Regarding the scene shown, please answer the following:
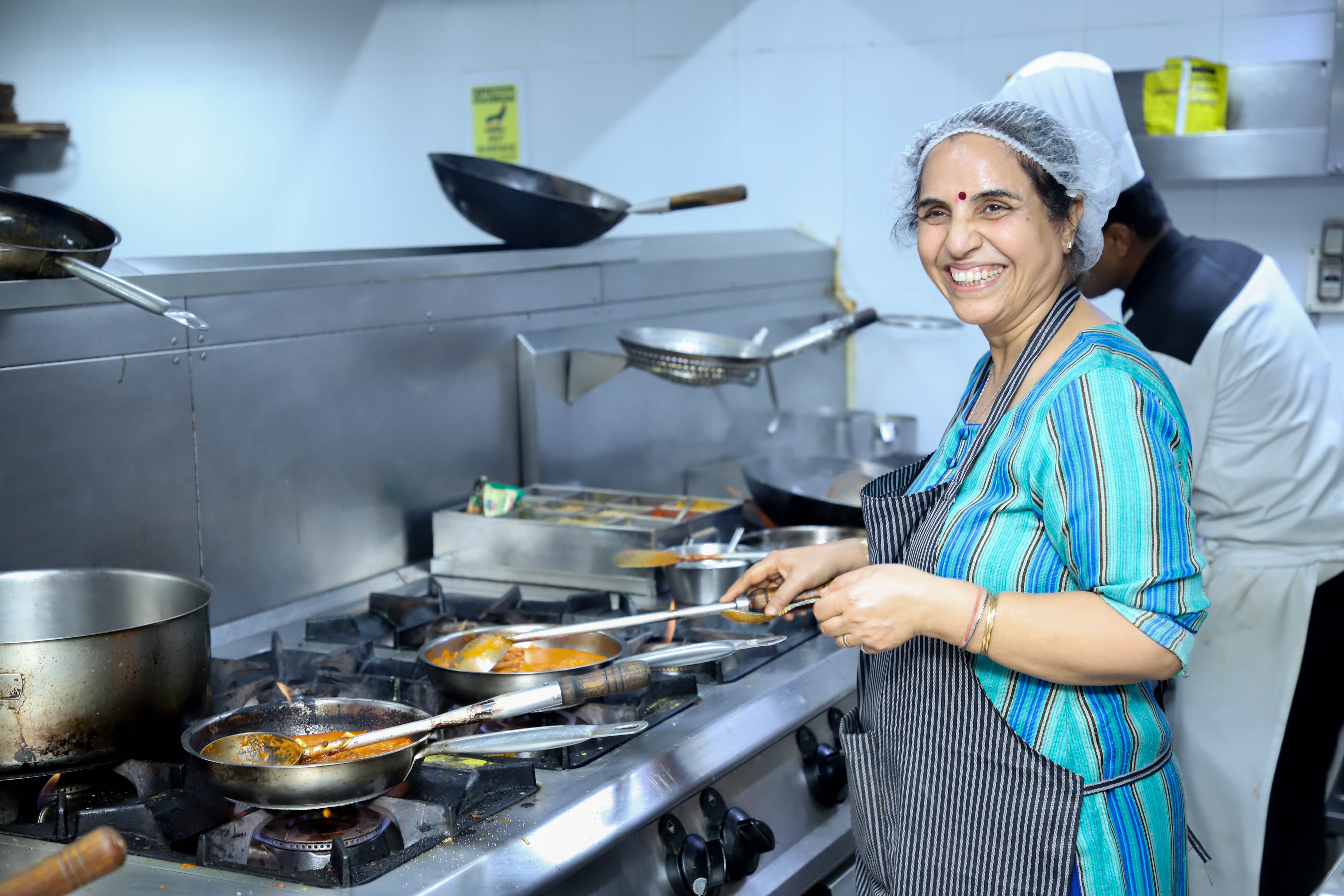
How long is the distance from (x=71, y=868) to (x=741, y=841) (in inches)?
26.8

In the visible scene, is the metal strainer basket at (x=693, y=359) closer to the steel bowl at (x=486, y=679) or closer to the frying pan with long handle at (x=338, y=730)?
the steel bowl at (x=486, y=679)

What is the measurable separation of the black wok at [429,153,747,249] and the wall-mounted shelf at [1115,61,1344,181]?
0.84 meters

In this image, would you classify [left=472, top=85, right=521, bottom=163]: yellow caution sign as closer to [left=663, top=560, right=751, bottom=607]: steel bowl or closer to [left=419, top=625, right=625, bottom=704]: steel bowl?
[left=663, top=560, right=751, bottom=607]: steel bowl

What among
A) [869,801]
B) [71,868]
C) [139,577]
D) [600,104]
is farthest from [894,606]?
[600,104]

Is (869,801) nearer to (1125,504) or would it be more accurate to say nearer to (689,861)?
(689,861)

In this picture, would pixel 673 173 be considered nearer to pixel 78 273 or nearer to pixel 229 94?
pixel 229 94

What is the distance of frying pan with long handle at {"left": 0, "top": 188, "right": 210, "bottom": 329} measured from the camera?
1262mm

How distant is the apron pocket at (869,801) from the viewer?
1229mm

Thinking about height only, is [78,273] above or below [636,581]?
above

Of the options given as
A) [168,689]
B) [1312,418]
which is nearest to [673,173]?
[1312,418]

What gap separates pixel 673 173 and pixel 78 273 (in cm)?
192

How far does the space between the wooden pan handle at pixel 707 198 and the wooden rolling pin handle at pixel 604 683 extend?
99 cm

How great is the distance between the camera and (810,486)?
228cm

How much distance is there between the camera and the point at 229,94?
3.45 meters
